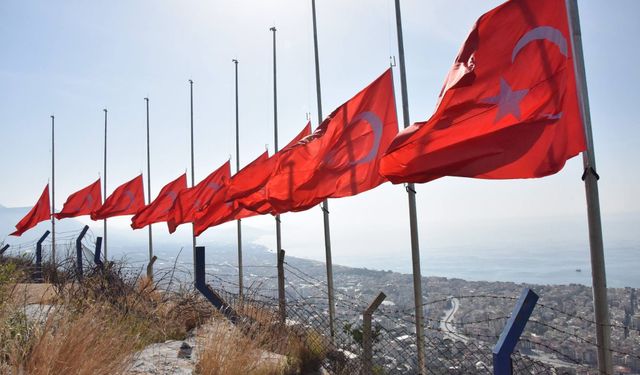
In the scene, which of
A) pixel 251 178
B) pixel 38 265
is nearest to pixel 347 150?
pixel 251 178

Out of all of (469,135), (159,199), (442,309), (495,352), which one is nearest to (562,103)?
(469,135)

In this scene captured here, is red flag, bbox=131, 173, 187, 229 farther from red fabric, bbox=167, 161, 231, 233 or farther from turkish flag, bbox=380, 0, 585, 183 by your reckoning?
turkish flag, bbox=380, 0, 585, 183

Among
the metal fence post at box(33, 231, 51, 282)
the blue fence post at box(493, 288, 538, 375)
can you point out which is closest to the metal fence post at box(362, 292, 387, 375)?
the blue fence post at box(493, 288, 538, 375)

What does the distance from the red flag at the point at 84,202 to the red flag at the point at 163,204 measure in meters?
5.61

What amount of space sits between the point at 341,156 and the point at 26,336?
5222mm

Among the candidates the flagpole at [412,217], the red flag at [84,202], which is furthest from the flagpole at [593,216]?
the red flag at [84,202]

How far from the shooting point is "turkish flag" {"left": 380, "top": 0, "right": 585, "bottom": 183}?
4.76m

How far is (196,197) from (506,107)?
11949 mm

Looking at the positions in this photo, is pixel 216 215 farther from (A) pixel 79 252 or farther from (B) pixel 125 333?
(B) pixel 125 333

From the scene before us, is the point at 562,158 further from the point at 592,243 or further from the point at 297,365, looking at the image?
the point at 297,365

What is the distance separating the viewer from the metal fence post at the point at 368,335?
5.59 meters

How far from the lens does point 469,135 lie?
16.9 feet

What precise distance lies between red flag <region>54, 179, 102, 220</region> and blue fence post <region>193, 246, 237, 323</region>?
16630 millimetres

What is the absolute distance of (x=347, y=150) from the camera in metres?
8.34
